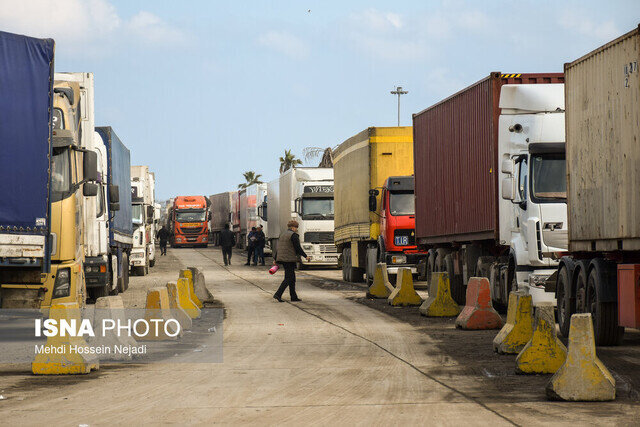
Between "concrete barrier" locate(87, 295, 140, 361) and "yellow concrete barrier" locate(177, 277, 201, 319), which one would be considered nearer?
"concrete barrier" locate(87, 295, 140, 361)

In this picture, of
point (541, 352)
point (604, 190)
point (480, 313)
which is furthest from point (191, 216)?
point (541, 352)

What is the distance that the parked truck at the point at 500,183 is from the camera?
1686 centimetres

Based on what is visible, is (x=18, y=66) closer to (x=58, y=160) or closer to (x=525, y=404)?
(x=58, y=160)

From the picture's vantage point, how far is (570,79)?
1463cm

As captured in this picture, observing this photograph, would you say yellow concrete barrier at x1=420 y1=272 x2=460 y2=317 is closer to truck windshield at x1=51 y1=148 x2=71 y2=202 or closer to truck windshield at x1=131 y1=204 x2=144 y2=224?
truck windshield at x1=51 y1=148 x2=71 y2=202

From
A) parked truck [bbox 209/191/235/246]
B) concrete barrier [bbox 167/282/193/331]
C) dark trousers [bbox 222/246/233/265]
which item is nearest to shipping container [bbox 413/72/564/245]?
concrete barrier [bbox 167/282/193/331]

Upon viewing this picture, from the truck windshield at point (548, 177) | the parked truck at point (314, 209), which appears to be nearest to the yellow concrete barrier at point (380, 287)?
the truck windshield at point (548, 177)

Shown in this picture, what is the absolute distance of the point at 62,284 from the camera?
13.3 metres

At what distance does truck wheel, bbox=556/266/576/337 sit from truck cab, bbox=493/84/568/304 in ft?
2.95

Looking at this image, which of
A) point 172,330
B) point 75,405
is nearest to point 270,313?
point 172,330

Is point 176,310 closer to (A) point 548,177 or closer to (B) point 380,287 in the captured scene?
(A) point 548,177

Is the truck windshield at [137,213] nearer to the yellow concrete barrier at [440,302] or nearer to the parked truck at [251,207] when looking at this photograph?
the yellow concrete barrier at [440,302]

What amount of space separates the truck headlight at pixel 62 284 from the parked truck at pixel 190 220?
5859 cm

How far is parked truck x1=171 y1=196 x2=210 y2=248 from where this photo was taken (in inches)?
2840
